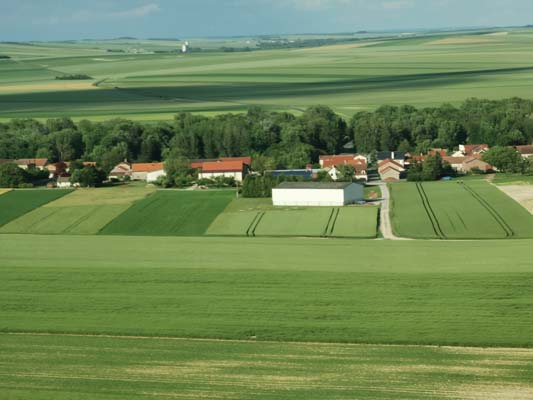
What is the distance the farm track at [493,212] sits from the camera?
37812mm

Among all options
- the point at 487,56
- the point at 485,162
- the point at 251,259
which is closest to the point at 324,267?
the point at 251,259

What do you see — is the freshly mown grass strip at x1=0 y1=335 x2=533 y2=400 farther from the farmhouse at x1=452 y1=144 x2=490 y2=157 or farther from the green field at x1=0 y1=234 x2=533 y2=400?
the farmhouse at x1=452 y1=144 x2=490 y2=157

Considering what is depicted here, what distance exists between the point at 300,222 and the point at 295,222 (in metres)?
0.20

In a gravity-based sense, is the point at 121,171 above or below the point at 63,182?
below

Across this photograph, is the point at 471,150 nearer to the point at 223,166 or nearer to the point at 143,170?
the point at 223,166

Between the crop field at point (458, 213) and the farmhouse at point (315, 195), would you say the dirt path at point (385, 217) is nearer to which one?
the crop field at point (458, 213)

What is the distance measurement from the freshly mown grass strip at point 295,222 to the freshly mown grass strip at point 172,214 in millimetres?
2335

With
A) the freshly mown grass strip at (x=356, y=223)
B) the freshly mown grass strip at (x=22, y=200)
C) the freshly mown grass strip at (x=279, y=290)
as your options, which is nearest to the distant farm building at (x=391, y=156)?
the freshly mown grass strip at (x=356, y=223)

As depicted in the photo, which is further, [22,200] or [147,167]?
[147,167]

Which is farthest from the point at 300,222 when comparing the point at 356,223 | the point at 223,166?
the point at 223,166

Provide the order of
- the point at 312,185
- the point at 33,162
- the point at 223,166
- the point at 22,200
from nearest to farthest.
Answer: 1. the point at 312,185
2. the point at 22,200
3. the point at 223,166
4. the point at 33,162

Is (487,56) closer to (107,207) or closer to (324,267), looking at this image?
(107,207)

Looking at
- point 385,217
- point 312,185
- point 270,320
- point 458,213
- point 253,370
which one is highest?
point 253,370

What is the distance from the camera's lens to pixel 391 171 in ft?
184
